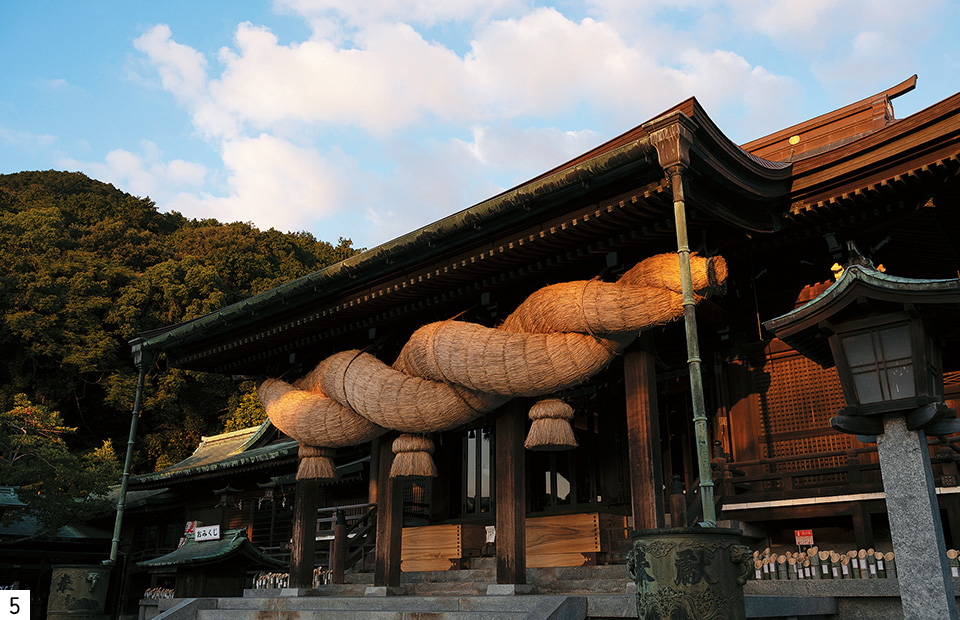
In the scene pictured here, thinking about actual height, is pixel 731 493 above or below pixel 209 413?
below

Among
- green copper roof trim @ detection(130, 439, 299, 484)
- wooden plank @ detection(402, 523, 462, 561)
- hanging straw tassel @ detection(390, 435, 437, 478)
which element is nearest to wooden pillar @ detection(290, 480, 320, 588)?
wooden plank @ detection(402, 523, 462, 561)

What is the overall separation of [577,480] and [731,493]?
2928 mm

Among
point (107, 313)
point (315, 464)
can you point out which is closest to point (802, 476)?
point (315, 464)

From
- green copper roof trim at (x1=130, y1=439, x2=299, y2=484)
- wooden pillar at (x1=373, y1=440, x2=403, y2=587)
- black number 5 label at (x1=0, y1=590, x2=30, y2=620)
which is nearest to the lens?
wooden pillar at (x1=373, y1=440, x2=403, y2=587)

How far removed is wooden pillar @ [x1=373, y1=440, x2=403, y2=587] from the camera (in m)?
8.80

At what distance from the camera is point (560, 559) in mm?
8883

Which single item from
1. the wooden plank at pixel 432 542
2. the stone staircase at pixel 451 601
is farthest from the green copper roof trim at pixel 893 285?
the wooden plank at pixel 432 542

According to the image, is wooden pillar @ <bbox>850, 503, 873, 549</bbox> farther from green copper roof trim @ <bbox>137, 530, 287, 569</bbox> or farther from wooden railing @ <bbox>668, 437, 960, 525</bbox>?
green copper roof trim @ <bbox>137, 530, 287, 569</bbox>

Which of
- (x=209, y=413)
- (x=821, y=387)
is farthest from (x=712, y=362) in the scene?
(x=209, y=413)

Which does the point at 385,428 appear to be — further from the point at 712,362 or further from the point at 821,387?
the point at 821,387

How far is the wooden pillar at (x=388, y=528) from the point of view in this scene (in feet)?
Answer: 28.9

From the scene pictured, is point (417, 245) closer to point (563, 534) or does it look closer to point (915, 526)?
point (563, 534)

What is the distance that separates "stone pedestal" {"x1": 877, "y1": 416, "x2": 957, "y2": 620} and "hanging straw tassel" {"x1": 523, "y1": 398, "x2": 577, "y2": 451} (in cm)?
310

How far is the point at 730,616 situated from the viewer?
4.64 m
